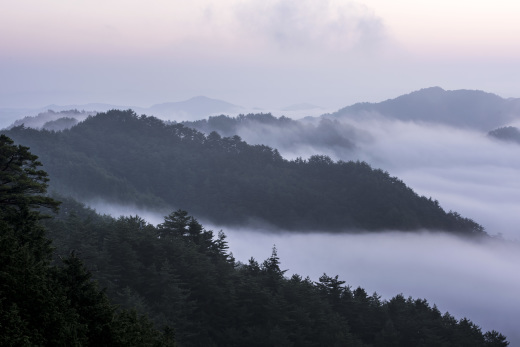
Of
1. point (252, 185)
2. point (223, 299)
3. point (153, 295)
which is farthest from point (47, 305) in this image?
point (252, 185)

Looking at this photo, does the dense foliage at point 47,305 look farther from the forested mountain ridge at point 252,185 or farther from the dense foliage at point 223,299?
the forested mountain ridge at point 252,185

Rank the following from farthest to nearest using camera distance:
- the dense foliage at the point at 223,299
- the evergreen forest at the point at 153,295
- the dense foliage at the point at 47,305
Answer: the dense foliage at the point at 223,299
the evergreen forest at the point at 153,295
the dense foliage at the point at 47,305

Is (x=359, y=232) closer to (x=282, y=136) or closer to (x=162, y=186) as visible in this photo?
(x=162, y=186)

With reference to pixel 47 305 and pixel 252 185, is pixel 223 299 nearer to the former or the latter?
pixel 47 305

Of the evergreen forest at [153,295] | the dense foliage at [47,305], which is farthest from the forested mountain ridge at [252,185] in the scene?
the dense foliage at [47,305]

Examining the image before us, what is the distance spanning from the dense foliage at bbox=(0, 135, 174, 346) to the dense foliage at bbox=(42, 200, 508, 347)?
919 centimetres

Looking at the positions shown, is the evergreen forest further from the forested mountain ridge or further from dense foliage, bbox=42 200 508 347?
the forested mountain ridge

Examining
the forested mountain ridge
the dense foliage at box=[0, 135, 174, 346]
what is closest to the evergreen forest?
the dense foliage at box=[0, 135, 174, 346]

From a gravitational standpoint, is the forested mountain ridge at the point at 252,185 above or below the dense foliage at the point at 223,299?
above

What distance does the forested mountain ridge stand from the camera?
8906cm

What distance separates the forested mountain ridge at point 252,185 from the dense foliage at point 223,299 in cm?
5065

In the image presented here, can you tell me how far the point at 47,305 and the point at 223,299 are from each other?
731 inches

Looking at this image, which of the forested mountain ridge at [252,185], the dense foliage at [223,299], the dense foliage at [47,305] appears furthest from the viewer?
the forested mountain ridge at [252,185]

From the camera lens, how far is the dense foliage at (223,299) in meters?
25.9
